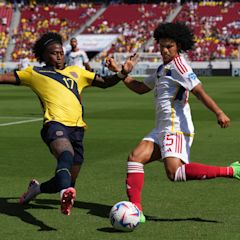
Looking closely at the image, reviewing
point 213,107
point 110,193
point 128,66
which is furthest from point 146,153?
point 110,193

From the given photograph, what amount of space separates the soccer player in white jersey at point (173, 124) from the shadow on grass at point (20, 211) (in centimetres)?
97

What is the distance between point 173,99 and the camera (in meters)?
7.95

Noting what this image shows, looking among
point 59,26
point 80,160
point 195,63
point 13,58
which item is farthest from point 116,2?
point 80,160

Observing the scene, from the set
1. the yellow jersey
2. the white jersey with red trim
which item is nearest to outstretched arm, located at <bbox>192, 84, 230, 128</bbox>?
the white jersey with red trim

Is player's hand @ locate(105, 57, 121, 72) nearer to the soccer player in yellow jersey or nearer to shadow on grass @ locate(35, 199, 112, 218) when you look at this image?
the soccer player in yellow jersey

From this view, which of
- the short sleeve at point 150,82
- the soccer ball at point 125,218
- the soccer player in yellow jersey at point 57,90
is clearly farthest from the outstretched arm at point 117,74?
the soccer ball at point 125,218

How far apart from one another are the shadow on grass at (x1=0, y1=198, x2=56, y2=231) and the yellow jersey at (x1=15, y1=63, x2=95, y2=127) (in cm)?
105

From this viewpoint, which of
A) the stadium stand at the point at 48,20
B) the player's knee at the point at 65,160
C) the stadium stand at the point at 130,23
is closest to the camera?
the player's knee at the point at 65,160

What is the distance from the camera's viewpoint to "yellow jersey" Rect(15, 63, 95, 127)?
815 centimetres

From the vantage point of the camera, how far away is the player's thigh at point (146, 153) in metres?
7.83

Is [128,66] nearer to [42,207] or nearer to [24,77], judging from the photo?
[24,77]

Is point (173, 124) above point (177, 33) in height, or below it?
below

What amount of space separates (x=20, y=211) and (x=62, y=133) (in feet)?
3.70

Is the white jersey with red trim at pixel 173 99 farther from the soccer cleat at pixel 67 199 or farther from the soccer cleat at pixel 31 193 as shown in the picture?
the soccer cleat at pixel 31 193
